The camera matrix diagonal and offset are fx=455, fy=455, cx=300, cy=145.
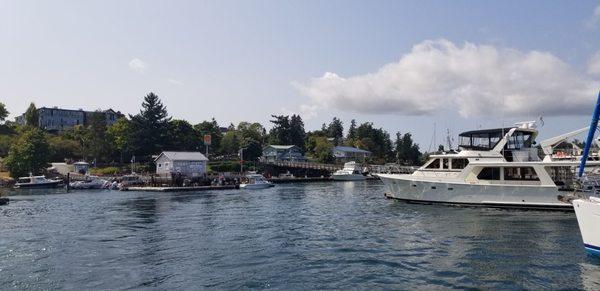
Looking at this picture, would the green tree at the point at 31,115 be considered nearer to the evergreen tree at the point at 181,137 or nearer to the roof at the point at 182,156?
the evergreen tree at the point at 181,137

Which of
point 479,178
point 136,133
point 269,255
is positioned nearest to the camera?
point 269,255

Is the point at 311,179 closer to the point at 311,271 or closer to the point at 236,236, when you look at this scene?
the point at 236,236

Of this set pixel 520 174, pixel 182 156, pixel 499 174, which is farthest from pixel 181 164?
pixel 520 174

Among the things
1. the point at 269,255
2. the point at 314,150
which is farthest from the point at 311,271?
the point at 314,150

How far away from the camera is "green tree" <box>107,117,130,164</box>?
91000mm

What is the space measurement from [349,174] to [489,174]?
60262 millimetres

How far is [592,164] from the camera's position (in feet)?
99.8

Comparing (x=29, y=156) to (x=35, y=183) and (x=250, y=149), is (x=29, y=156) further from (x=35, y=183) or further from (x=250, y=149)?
(x=250, y=149)

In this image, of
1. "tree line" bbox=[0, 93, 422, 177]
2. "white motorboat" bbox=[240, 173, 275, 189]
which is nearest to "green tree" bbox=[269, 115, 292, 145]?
"tree line" bbox=[0, 93, 422, 177]

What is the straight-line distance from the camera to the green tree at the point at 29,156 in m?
79.2

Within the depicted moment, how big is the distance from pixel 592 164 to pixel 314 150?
101869 millimetres

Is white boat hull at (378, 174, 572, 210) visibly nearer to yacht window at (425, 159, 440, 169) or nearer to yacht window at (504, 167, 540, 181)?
yacht window at (504, 167, 540, 181)

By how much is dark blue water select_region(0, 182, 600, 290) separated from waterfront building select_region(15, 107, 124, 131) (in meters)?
111

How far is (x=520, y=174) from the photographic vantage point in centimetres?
3228
